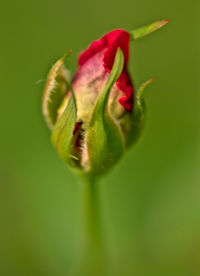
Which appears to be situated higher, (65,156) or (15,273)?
(65,156)

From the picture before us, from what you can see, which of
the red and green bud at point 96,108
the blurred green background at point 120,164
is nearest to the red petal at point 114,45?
the red and green bud at point 96,108

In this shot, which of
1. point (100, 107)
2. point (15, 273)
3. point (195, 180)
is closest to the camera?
point (100, 107)

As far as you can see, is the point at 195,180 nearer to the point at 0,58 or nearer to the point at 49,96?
the point at 49,96

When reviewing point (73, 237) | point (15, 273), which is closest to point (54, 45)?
point (73, 237)

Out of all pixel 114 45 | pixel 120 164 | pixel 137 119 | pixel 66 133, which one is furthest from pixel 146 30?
pixel 120 164

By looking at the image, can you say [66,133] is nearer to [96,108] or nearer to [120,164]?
[96,108]

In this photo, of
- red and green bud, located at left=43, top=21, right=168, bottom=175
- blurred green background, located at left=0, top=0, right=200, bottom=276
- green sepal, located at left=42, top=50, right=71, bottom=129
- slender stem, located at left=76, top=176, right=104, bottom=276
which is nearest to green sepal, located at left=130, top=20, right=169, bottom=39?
red and green bud, located at left=43, top=21, right=168, bottom=175
